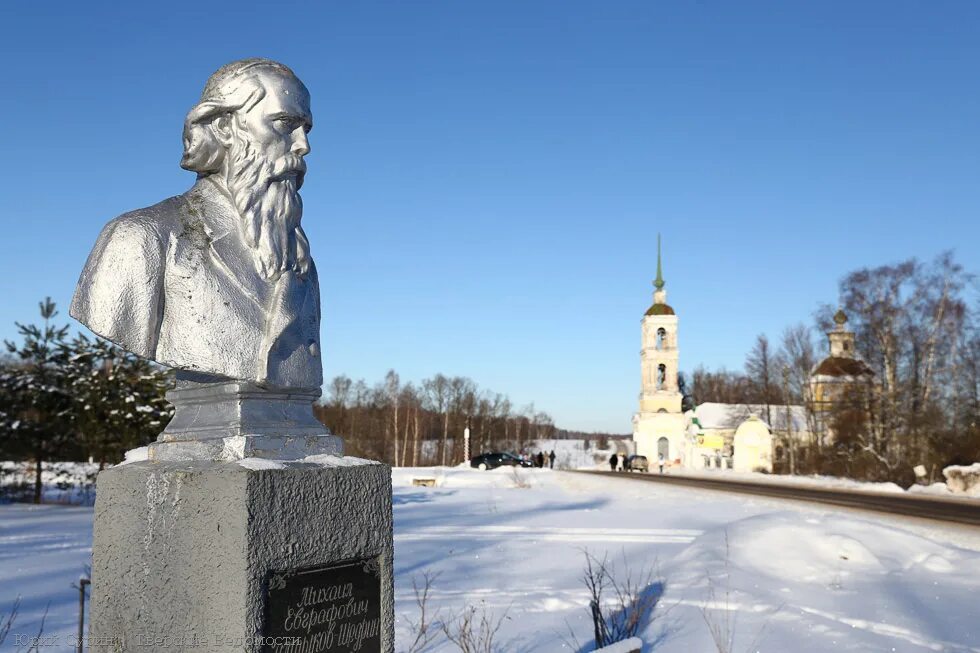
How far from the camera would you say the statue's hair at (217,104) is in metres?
3.12

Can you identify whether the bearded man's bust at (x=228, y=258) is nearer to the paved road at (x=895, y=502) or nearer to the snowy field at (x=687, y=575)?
the snowy field at (x=687, y=575)

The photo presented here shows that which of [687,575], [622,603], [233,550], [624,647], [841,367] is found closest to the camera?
[233,550]

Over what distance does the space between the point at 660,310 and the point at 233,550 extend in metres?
53.4

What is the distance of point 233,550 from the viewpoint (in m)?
2.68

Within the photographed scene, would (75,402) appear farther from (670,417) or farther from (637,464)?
(670,417)

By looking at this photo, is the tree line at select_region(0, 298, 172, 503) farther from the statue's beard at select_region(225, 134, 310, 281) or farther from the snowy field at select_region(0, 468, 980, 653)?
the statue's beard at select_region(225, 134, 310, 281)

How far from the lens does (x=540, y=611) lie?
671 centimetres

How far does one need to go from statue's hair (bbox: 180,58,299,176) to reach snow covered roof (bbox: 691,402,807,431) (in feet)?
163

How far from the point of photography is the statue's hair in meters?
3.12

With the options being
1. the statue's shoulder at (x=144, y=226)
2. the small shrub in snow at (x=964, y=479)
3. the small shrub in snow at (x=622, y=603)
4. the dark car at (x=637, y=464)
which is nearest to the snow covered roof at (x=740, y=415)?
the dark car at (x=637, y=464)

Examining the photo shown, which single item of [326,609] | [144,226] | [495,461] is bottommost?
[495,461]

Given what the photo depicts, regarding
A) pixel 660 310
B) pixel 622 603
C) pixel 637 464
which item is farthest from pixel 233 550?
pixel 660 310

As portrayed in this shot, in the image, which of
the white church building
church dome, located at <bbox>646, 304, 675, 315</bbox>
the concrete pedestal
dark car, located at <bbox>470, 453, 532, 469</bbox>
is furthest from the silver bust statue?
church dome, located at <bbox>646, 304, 675, 315</bbox>

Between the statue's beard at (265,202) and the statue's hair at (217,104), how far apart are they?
0.34ft
